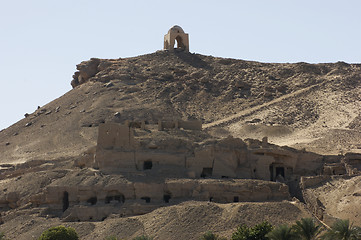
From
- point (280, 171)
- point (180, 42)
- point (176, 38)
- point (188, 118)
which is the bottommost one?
point (280, 171)

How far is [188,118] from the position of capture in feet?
247

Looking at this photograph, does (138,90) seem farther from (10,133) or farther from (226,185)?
(226,185)

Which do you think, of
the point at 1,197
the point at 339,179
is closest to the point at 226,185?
the point at 339,179

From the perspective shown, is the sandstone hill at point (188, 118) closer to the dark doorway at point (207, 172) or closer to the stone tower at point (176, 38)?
the stone tower at point (176, 38)

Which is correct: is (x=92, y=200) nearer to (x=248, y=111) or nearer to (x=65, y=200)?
(x=65, y=200)

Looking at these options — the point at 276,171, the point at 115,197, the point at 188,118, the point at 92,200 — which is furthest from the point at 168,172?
the point at 188,118

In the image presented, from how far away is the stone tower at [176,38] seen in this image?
89438mm

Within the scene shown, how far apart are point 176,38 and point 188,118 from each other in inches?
763

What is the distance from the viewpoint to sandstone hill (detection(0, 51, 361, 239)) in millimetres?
43250

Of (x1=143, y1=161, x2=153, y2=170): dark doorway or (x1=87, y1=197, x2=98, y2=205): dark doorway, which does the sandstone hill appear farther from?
(x1=143, y1=161, x2=153, y2=170): dark doorway

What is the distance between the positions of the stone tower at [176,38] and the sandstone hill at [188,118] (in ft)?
4.57

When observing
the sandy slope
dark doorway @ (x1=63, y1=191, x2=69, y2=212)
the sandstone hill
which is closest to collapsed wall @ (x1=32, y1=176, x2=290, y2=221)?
dark doorway @ (x1=63, y1=191, x2=69, y2=212)

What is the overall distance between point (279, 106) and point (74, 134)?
20975 millimetres

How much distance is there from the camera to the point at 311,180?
48.7m
